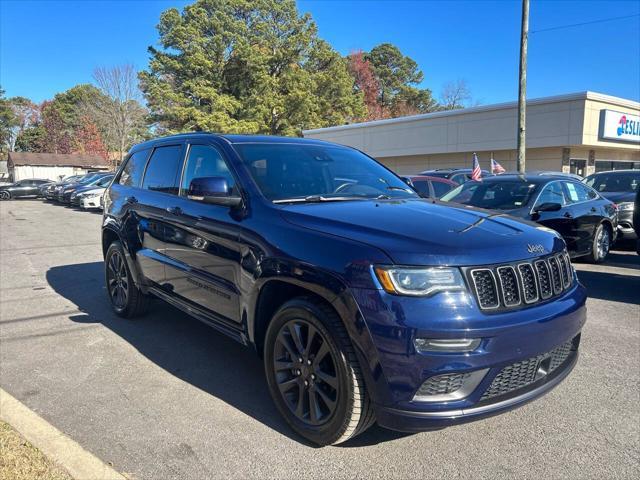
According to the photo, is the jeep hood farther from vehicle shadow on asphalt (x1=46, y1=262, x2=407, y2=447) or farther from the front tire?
vehicle shadow on asphalt (x1=46, y1=262, x2=407, y2=447)

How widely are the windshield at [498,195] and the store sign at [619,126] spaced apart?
1836 cm

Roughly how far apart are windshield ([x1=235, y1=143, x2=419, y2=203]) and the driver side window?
418cm

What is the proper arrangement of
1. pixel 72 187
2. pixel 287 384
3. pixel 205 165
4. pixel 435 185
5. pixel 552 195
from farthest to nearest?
pixel 72 187
pixel 435 185
pixel 552 195
pixel 205 165
pixel 287 384

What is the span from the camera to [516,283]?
2.68m

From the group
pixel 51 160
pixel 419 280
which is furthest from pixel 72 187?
pixel 51 160

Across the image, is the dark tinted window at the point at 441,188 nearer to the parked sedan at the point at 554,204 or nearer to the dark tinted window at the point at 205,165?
the parked sedan at the point at 554,204

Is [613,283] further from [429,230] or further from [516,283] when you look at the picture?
[429,230]

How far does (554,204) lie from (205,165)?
18.6 ft

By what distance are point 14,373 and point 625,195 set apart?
432 inches

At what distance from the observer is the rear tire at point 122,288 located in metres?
5.28

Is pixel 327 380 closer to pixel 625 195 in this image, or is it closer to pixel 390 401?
pixel 390 401

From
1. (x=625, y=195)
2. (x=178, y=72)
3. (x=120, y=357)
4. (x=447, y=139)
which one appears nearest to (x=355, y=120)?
(x=178, y=72)

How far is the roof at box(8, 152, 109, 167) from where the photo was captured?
62.6 m

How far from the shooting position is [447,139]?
2792 centimetres
